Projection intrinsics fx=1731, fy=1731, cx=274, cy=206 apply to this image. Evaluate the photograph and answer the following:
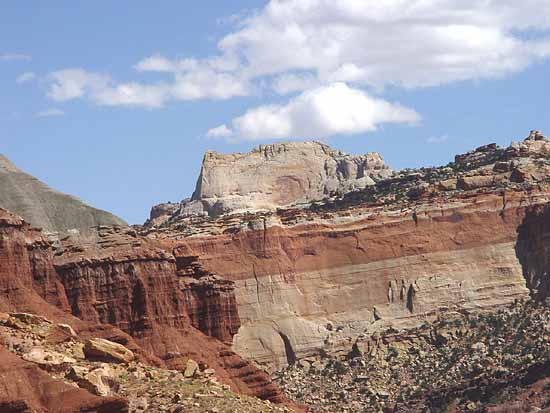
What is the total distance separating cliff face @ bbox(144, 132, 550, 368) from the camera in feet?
360

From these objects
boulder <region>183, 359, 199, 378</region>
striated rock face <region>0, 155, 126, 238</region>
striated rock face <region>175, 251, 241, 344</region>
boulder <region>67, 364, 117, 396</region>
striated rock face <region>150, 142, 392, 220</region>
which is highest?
striated rock face <region>150, 142, 392, 220</region>

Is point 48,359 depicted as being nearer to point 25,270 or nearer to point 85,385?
point 85,385

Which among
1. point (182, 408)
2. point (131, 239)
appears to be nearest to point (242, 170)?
point (131, 239)

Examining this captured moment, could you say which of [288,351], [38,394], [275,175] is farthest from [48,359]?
[275,175]

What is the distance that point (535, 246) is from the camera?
11488 centimetres

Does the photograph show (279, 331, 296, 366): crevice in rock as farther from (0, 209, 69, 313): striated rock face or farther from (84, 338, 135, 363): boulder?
(84, 338, 135, 363): boulder

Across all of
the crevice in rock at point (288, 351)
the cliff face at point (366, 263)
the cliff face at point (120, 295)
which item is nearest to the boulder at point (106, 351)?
the cliff face at point (120, 295)

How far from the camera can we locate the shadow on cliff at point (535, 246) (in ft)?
372

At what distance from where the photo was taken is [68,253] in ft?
217

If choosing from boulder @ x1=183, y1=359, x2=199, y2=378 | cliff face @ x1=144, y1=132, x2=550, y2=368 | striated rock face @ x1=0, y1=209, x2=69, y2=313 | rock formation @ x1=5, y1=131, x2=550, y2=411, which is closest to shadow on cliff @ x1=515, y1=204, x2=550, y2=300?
rock formation @ x1=5, y1=131, x2=550, y2=411

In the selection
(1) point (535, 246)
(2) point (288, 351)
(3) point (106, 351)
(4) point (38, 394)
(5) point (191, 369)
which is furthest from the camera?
(1) point (535, 246)

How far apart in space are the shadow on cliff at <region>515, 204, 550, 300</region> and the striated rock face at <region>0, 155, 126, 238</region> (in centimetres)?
4746

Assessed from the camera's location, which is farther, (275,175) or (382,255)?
(275,175)

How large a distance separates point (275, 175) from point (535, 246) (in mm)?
42076
